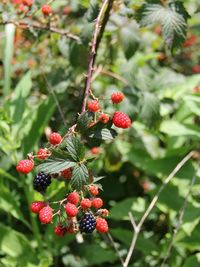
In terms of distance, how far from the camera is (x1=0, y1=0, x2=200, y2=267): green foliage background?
247 centimetres

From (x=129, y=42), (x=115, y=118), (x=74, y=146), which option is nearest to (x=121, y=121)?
(x=115, y=118)

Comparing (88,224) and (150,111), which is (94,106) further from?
(150,111)

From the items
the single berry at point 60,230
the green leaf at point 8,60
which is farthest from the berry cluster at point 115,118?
the green leaf at point 8,60

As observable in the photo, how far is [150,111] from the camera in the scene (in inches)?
105

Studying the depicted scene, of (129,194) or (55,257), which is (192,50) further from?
(55,257)

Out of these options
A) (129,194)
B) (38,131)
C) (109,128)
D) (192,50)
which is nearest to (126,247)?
(129,194)

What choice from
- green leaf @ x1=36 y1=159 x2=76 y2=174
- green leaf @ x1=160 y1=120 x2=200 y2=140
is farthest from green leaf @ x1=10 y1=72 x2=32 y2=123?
green leaf @ x1=36 y1=159 x2=76 y2=174

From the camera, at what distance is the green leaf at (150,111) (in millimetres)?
2660

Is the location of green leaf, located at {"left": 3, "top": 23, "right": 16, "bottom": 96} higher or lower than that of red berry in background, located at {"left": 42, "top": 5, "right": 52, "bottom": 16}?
lower

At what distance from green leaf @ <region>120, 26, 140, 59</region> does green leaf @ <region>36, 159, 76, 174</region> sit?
120 centimetres

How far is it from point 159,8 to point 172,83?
846 millimetres

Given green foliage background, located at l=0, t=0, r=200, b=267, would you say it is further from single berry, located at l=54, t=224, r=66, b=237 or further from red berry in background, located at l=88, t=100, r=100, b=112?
single berry, located at l=54, t=224, r=66, b=237

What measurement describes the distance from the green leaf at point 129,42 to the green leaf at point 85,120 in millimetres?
1054

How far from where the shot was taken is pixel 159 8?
2.36 m
